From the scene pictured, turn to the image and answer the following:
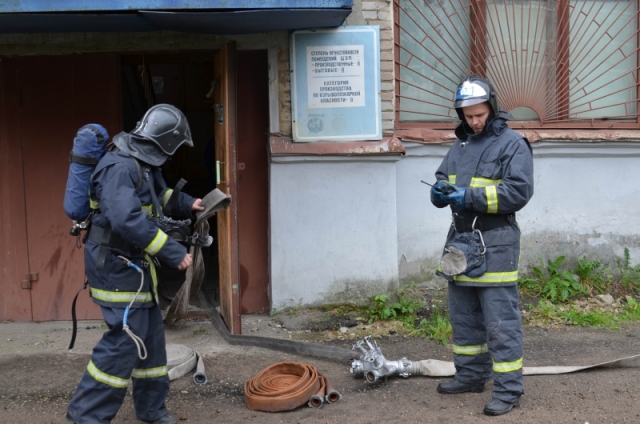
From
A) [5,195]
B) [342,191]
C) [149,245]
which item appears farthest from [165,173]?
[149,245]

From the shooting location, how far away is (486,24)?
6516 mm

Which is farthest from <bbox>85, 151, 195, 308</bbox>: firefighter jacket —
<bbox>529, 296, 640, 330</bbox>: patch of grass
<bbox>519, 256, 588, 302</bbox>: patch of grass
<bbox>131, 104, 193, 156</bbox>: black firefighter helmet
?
<bbox>519, 256, 588, 302</bbox>: patch of grass

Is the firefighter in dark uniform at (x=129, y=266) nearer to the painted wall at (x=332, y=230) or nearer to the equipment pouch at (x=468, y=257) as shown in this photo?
the equipment pouch at (x=468, y=257)

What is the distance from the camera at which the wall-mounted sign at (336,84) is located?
582cm

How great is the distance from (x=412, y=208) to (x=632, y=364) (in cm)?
228

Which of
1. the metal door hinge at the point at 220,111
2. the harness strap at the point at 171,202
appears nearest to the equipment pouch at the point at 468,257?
the harness strap at the point at 171,202

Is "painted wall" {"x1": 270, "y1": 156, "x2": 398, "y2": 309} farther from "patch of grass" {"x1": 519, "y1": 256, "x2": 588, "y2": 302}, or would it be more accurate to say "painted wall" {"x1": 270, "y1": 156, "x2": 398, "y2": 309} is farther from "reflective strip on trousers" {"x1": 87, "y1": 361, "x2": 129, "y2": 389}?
"reflective strip on trousers" {"x1": 87, "y1": 361, "x2": 129, "y2": 389}

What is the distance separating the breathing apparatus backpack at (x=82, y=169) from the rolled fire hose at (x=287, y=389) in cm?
147

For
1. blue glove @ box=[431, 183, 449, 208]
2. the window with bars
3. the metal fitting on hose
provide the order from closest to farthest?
blue glove @ box=[431, 183, 449, 208], the metal fitting on hose, the window with bars

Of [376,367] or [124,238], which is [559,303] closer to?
[376,367]

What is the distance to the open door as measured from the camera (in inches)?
211

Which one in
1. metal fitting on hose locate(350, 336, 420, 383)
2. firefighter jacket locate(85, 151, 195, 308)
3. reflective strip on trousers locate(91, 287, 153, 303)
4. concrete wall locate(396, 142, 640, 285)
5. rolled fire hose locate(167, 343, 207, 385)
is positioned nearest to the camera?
firefighter jacket locate(85, 151, 195, 308)

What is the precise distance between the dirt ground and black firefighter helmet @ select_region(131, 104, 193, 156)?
5.49 feet

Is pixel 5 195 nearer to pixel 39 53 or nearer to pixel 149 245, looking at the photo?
pixel 39 53
